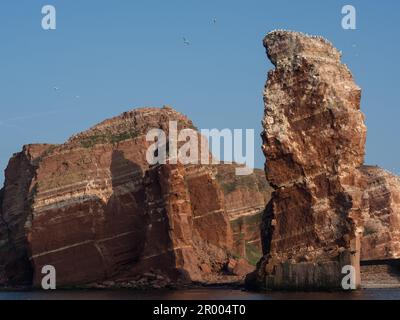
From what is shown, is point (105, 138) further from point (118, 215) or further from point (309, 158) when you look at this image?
point (309, 158)

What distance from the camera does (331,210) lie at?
85.8 m

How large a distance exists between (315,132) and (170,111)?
5851 centimetres

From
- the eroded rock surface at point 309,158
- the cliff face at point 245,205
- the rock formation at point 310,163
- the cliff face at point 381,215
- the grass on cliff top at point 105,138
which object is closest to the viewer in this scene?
the rock formation at point 310,163

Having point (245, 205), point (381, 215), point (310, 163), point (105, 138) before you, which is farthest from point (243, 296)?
point (245, 205)

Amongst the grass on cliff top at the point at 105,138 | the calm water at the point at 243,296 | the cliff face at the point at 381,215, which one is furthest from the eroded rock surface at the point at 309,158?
the grass on cliff top at the point at 105,138

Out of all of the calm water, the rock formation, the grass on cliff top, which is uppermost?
the grass on cliff top

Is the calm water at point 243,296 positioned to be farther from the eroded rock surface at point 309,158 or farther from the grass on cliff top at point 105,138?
the grass on cliff top at point 105,138

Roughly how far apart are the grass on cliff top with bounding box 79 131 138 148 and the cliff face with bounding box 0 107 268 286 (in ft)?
0.42

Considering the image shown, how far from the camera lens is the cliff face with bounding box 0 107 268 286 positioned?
127000 millimetres

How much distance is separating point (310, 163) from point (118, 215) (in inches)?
2023

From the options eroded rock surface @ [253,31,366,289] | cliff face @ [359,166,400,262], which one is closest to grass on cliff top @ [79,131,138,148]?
cliff face @ [359,166,400,262]

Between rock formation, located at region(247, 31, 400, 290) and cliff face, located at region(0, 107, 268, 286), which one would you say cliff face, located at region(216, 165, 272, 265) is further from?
rock formation, located at region(247, 31, 400, 290)

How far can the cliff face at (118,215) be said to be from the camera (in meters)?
127

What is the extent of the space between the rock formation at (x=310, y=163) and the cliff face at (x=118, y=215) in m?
35.3
